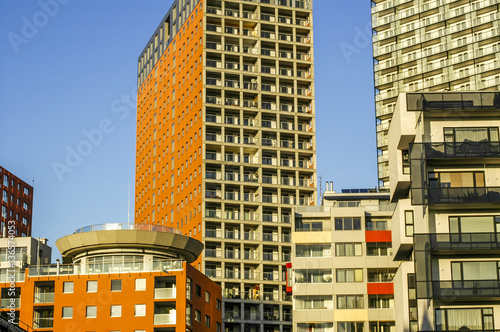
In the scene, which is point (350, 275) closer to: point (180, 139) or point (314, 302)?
point (314, 302)

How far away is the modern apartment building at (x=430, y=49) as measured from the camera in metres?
160

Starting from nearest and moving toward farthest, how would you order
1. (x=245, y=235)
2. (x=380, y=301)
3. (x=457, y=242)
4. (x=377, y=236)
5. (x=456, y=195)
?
1. (x=457, y=242)
2. (x=456, y=195)
3. (x=380, y=301)
4. (x=377, y=236)
5. (x=245, y=235)

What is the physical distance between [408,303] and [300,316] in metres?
36.6

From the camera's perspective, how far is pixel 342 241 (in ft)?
373

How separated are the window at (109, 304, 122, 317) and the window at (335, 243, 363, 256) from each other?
26349 millimetres

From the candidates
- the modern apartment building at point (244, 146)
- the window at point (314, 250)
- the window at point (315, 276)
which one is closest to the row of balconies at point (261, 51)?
the modern apartment building at point (244, 146)

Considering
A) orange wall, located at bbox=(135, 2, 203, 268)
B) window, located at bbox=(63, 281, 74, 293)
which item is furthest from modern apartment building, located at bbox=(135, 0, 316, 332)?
window, located at bbox=(63, 281, 74, 293)

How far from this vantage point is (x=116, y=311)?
110m

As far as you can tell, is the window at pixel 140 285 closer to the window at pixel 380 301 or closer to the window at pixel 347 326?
the window at pixel 347 326

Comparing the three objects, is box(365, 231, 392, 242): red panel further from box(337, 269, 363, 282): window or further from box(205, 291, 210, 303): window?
box(205, 291, 210, 303): window

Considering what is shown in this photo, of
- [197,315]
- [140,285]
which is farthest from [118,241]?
[197,315]

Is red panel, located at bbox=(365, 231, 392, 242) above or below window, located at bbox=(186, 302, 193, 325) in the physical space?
above

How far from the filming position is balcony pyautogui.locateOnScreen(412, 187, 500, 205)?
2783 inches

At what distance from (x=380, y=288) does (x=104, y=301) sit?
106 ft
